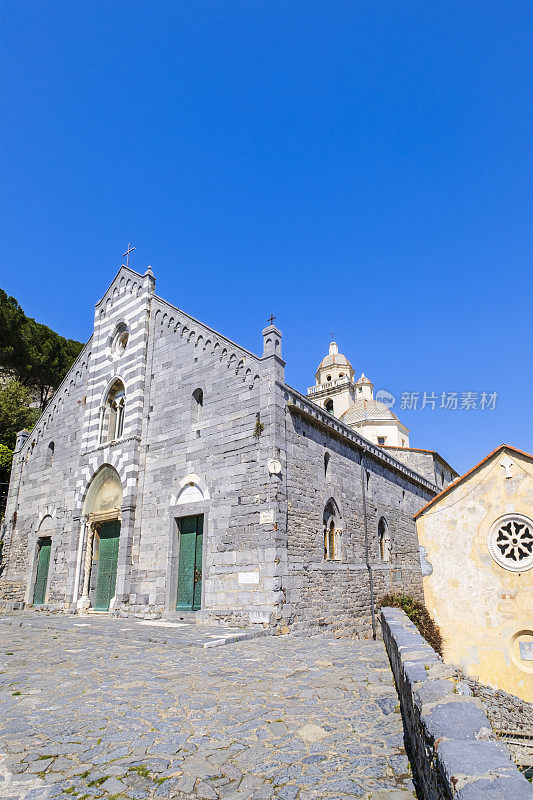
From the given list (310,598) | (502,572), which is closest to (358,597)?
(310,598)

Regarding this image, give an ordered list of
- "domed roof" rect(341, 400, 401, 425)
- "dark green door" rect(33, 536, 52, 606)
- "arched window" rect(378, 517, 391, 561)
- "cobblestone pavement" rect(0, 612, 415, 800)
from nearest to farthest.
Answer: "cobblestone pavement" rect(0, 612, 415, 800) < "arched window" rect(378, 517, 391, 561) < "dark green door" rect(33, 536, 52, 606) < "domed roof" rect(341, 400, 401, 425)

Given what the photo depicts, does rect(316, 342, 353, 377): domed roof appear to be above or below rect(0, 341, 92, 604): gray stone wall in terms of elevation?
above

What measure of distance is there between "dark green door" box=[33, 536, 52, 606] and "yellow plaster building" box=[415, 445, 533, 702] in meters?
14.4

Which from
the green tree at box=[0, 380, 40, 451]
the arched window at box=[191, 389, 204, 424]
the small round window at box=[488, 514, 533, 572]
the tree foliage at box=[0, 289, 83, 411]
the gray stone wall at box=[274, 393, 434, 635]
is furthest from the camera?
the tree foliage at box=[0, 289, 83, 411]

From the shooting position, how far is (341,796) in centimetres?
350

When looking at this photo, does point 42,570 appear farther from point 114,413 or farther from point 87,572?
point 114,413

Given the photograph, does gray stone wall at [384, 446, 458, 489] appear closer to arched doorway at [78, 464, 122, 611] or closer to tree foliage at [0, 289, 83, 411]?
arched doorway at [78, 464, 122, 611]

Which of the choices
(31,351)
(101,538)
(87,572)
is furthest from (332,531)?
(31,351)

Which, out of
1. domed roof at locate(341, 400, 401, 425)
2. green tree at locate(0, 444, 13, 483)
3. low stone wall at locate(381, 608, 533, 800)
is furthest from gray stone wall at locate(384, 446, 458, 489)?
low stone wall at locate(381, 608, 533, 800)

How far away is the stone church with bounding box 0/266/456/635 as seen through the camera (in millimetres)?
13234

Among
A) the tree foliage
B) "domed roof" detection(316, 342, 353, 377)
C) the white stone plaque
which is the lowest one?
the white stone plaque

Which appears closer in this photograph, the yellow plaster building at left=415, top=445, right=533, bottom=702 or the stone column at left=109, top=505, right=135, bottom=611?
the yellow plaster building at left=415, top=445, right=533, bottom=702

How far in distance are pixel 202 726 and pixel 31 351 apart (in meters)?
33.2

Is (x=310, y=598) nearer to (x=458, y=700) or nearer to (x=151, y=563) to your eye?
(x=151, y=563)
